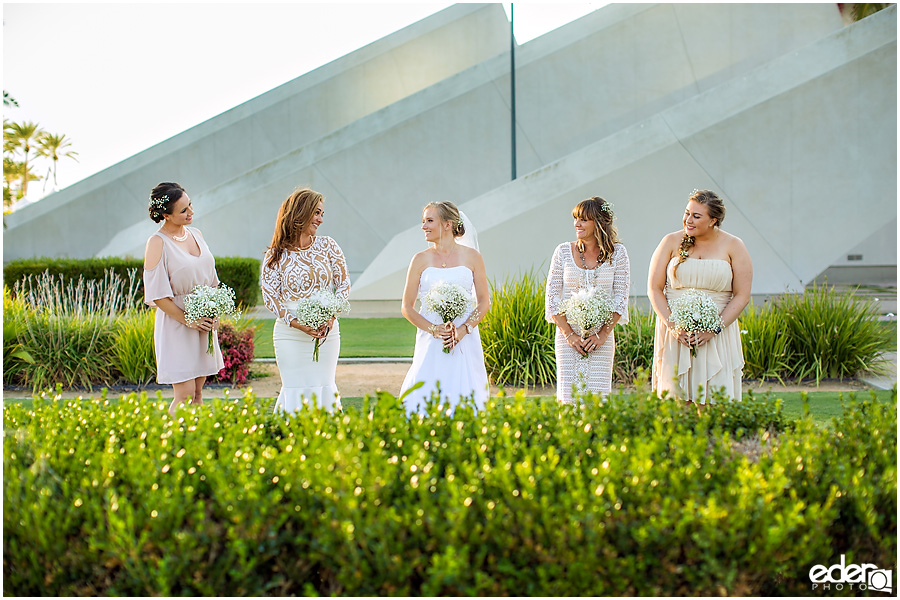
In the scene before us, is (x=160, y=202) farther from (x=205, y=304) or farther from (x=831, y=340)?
(x=831, y=340)

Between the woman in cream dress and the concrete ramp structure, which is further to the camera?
the concrete ramp structure

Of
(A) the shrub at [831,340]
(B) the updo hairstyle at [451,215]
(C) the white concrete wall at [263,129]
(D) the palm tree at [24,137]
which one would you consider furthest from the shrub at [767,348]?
(D) the palm tree at [24,137]

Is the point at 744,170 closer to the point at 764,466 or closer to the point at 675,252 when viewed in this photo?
the point at 675,252

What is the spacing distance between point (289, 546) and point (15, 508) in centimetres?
97

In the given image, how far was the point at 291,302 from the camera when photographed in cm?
557

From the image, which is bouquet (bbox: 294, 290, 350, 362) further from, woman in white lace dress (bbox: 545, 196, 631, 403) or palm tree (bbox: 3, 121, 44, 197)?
palm tree (bbox: 3, 121, 44, 197)

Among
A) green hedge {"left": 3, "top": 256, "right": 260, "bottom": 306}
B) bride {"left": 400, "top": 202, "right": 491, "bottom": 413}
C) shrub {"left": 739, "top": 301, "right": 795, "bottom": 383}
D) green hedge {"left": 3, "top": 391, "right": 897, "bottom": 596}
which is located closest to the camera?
green hedge {"left": 3, "top": 391, "right": 897, "bottom": 596}

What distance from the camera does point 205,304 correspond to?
5340 millimetres

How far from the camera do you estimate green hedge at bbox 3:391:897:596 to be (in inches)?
92.2

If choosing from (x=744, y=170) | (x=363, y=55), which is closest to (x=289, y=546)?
(x=744, y=170)

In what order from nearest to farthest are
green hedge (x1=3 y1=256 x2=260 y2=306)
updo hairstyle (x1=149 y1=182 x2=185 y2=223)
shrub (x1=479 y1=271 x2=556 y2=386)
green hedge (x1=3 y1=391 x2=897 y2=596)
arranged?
green hedge (x1=3 y1=391 x2=897 y2=596), updo hairstyle (x1=149 y1=182 x2=185 y2=223), shrub (x1=479 y1=271 x2=556 y2=386), green hedge (x1=3 y1=256 x2=260 y2=306)

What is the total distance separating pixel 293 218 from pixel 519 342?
3886mm

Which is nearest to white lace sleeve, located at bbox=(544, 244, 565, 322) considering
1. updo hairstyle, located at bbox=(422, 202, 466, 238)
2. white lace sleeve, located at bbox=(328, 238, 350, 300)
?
updo hairstyle, located at bbox=(422, 202, 466, 238)

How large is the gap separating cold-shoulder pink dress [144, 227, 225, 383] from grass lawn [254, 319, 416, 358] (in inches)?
170
